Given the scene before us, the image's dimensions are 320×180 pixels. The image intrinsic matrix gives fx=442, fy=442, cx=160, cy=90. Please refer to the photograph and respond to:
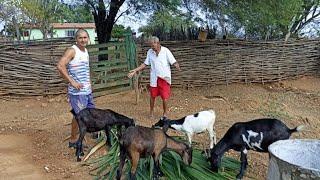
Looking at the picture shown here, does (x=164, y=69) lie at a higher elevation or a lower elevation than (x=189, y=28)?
lower

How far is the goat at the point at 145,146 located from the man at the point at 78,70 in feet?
4.32

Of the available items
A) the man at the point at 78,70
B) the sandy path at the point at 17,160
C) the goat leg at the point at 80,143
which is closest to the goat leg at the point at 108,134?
the goat leg at the point at 80,143

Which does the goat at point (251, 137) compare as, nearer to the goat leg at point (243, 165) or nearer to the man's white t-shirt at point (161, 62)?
the goat leg at point (243, 165)

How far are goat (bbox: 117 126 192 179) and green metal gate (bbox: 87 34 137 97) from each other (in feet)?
19.5

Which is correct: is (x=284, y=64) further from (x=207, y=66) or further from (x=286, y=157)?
(x=286, y=157)

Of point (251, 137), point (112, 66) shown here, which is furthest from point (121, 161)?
point (112, 66)

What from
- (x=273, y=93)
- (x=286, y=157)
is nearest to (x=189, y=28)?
(x=273, y=93)

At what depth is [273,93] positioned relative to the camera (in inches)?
452

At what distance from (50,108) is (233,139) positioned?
18.3 ft

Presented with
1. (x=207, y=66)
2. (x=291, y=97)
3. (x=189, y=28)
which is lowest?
(x=291, y=97)

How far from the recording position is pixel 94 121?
5.46 metres

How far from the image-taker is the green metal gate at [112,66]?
1039 cm

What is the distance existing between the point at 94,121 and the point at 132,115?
3.08 meters

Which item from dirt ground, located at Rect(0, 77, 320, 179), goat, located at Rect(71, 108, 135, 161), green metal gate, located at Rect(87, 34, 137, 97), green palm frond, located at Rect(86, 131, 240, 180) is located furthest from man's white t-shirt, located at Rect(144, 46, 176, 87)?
green metal gate, located at Rect(87, 34, 137, 97)
